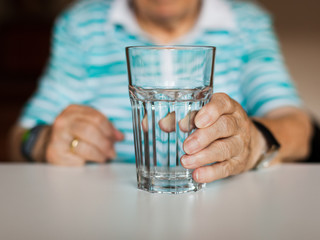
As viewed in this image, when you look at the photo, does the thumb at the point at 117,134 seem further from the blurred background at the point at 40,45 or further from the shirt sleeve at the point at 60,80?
the blurred background at the point at 40,45

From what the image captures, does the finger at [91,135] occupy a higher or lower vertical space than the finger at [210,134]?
lower

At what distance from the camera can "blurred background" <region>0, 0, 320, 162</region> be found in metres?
3.09

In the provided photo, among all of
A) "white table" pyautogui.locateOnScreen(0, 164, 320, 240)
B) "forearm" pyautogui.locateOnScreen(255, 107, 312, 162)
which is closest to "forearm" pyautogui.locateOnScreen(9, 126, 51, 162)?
"white table" pyautogui.locateOnScreen(0, 164, 320, 240)

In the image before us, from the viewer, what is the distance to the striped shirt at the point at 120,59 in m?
1.26

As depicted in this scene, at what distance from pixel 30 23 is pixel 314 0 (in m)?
3.07

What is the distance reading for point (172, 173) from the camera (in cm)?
62

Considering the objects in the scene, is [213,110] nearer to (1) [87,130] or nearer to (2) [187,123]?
(2) [187,123]

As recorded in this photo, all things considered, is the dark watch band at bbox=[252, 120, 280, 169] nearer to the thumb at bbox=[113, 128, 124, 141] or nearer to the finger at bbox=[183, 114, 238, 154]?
the finger at bbox=[183, 114, 238, 154]

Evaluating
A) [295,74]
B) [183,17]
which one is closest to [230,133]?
[183,17]

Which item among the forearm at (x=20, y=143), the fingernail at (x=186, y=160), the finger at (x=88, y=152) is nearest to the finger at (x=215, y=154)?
the fingernail at (x=186, y=160)

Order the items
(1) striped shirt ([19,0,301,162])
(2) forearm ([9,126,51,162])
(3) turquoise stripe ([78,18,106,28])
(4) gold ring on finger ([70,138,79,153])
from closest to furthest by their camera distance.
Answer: (4) gold ring on finger ([70,138,79,153]), (2) forearm ([9,126,51,162]), (1) striped shirt ([19,0,301,162]), (3) turquoise stripe ([78,18,106,28])

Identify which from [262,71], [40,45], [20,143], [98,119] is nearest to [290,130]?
[262,71]

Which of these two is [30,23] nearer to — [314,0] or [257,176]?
[314,0]

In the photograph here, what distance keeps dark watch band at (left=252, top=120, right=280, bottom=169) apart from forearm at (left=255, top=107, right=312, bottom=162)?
61mm
